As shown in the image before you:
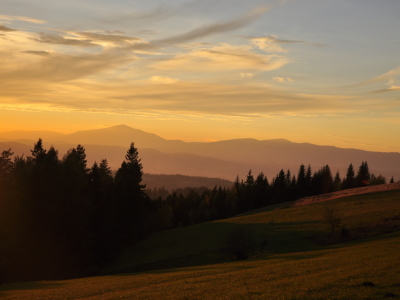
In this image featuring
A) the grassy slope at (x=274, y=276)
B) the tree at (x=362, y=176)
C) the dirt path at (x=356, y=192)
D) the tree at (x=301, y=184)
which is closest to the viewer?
the grassy slope at (x=274, y=276)

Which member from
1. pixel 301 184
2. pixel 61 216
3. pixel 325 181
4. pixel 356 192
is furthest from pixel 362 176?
pixel 61 216

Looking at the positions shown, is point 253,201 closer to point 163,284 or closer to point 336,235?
point 336,235

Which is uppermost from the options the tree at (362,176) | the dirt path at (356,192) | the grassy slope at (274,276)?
the tree at (362,176)

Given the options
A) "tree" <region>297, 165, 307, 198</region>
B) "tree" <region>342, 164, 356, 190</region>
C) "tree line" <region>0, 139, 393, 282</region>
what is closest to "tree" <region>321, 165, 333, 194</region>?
"tree" <region>297, 165, 307, 198</region>

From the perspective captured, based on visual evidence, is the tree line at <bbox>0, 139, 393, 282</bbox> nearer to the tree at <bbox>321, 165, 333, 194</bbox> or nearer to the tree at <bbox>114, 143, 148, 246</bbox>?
the tree at <bbox>114, 143, 148, 246</bbox>

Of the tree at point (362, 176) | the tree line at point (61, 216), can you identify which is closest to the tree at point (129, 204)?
the tree line at point (61, 216)

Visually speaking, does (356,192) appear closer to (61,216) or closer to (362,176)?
(362,176)

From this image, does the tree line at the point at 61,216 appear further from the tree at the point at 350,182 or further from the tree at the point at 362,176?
the tree at the point at 350,182

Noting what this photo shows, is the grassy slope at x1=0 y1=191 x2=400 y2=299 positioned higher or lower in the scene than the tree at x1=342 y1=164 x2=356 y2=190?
lower

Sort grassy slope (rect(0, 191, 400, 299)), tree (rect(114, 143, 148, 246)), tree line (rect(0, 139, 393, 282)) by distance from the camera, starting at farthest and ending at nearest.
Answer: tree (rect(114, 143, 148, 246)) < tree line (rect(0, 139, 393, 282)) < grassy slope (rect(0, 191, 400, 299))

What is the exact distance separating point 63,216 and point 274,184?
277ft

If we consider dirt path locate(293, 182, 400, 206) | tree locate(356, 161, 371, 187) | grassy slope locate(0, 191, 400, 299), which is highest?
tree locate(356, 161, 371, 187)

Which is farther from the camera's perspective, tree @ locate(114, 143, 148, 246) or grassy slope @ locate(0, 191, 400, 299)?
tree @ locate(114, 143, 148, 246)

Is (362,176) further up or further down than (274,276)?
further up
